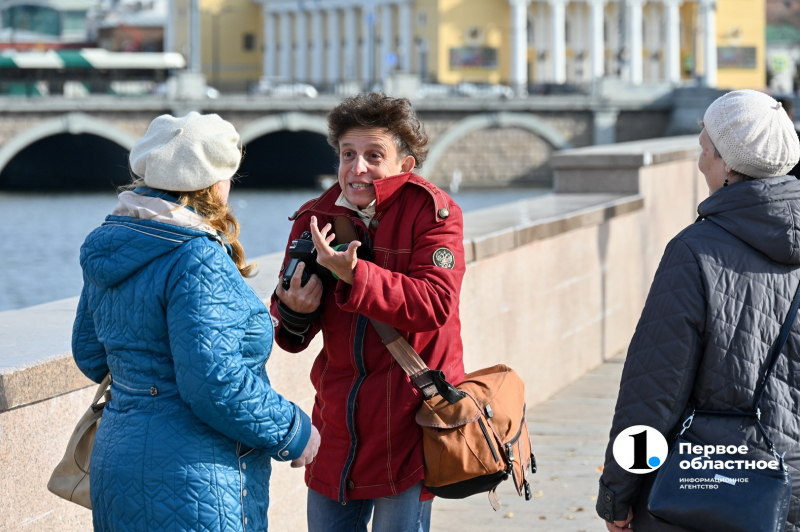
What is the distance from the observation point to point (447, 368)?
9.33 feet

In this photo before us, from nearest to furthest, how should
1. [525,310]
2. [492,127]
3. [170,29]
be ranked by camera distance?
1. [525,310]
2. [492,127]
3. [170,29]

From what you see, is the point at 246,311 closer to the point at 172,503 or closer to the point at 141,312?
the point at 141,312

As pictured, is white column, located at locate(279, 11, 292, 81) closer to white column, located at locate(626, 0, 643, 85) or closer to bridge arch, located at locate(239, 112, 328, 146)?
white column, located at locate(626, 0, 643, 85)

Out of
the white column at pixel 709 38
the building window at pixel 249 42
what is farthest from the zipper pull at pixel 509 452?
the building window at pixel 249 42

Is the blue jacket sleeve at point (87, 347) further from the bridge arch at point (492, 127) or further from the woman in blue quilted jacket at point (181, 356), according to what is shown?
the bridge arch at point (492, 127)

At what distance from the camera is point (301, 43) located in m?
83.4

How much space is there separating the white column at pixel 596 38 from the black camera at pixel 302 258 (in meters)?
72.1

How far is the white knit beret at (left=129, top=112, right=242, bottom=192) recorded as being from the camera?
2.50 m

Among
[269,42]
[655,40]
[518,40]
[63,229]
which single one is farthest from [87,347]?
[269,42]

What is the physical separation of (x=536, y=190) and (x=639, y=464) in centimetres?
4531

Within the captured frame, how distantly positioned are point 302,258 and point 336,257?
199mm

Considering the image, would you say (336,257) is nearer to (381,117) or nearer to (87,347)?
(381,117)

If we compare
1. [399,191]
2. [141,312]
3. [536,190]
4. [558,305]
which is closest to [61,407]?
[141,312]

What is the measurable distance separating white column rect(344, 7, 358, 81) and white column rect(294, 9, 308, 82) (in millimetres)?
5021
